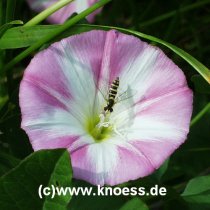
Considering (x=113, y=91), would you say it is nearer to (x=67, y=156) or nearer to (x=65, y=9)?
(x=67, y=156)

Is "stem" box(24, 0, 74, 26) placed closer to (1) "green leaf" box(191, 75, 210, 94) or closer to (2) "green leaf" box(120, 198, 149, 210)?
(1) "green leaf" box(191, 75, 210, 94)

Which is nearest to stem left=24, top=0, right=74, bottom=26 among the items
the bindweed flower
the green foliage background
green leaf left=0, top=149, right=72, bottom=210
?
the green foliage background

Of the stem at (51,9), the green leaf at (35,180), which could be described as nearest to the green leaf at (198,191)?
the green leaf at (35,180)

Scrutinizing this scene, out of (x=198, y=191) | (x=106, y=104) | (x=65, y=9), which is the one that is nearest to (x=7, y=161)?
(x=106, y=104)

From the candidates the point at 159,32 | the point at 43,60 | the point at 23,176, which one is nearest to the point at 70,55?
the point at 43,60

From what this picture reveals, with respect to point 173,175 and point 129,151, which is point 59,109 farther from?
point 173,175

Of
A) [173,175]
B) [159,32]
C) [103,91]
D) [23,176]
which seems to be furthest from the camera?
[159,32]

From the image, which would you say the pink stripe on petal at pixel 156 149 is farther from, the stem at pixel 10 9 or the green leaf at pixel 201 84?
the stem at pixel 10 9
